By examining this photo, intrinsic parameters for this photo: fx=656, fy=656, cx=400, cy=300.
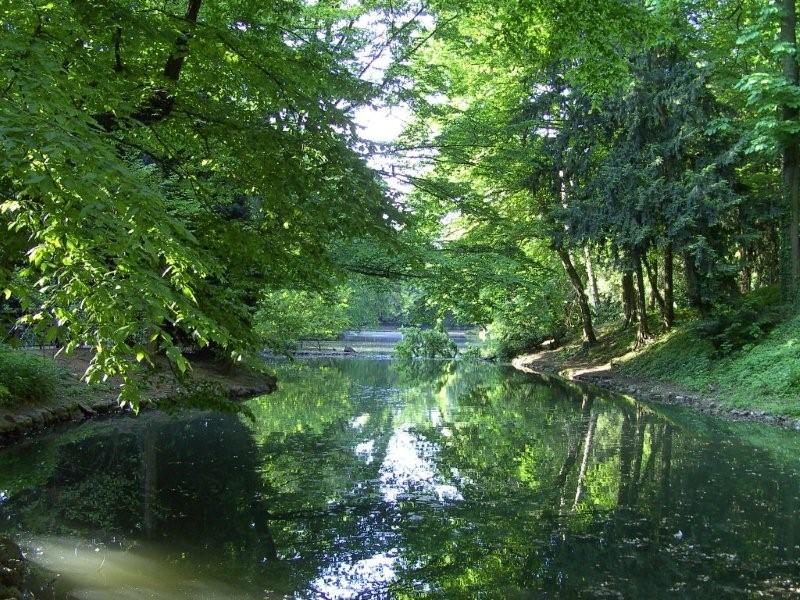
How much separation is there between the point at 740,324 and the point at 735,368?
1.45m

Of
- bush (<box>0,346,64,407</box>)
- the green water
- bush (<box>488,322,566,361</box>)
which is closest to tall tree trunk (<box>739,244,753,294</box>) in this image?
bush (<box>488,322,566,361</box>)

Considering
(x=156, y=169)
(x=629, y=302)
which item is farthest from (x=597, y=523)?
(x=629, y=302)

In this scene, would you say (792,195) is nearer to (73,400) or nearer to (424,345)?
(73,400)

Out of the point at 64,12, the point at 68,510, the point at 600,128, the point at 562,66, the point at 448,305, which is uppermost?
the point at 562,66

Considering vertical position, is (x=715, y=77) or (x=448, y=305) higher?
(x=715, y=77)

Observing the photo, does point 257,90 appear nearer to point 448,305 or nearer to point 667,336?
point 448,305

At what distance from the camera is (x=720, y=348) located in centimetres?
1689

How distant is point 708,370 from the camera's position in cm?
1667

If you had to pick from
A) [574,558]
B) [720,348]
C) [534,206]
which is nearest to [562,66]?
[534,206]

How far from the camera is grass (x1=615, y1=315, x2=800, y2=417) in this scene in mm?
13469

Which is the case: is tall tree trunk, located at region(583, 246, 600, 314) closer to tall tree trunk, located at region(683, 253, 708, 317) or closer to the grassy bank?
the grassy bank

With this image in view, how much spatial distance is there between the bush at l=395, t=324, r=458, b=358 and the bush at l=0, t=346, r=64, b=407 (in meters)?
22.0

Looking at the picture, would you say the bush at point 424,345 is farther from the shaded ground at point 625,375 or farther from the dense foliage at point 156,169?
the dense foliage at point 156,169

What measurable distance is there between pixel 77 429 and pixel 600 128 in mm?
16578
